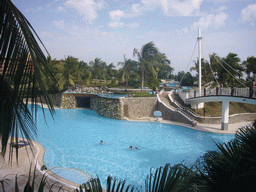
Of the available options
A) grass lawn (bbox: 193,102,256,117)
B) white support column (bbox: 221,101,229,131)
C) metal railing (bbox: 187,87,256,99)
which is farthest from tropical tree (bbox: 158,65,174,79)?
white support column (bbox: 221,101,229,131)

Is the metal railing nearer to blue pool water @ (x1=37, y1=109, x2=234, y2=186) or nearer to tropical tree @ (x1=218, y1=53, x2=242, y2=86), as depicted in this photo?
blue pool water @ (x1=37, y1=109, x2=234, y2=186)

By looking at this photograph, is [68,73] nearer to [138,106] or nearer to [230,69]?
[138,106]

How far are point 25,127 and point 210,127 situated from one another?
60.0 feet

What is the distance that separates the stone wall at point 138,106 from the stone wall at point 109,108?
747 mm

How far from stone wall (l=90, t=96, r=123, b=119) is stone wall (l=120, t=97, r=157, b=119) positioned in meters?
0.75

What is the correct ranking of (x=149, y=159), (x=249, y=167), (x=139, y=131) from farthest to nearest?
(x=139, y=131) < (x=149, y=159) < (x=249, y=167)

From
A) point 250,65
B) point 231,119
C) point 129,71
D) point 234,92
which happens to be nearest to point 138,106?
point 129,71

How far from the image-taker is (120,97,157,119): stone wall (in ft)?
72.3

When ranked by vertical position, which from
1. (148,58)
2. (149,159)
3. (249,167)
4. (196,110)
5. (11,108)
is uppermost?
(148,58)

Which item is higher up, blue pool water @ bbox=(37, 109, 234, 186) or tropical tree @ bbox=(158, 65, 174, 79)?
tropical tree @ bbox=(158, 65, 174, 79)

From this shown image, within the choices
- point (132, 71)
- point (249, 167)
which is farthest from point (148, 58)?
point (249, 167)

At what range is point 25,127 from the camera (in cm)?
174

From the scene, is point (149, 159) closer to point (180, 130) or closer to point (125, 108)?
point (180, 130)

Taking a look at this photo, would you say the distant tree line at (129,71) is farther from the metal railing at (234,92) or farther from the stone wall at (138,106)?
the metal railing at (234,92)
